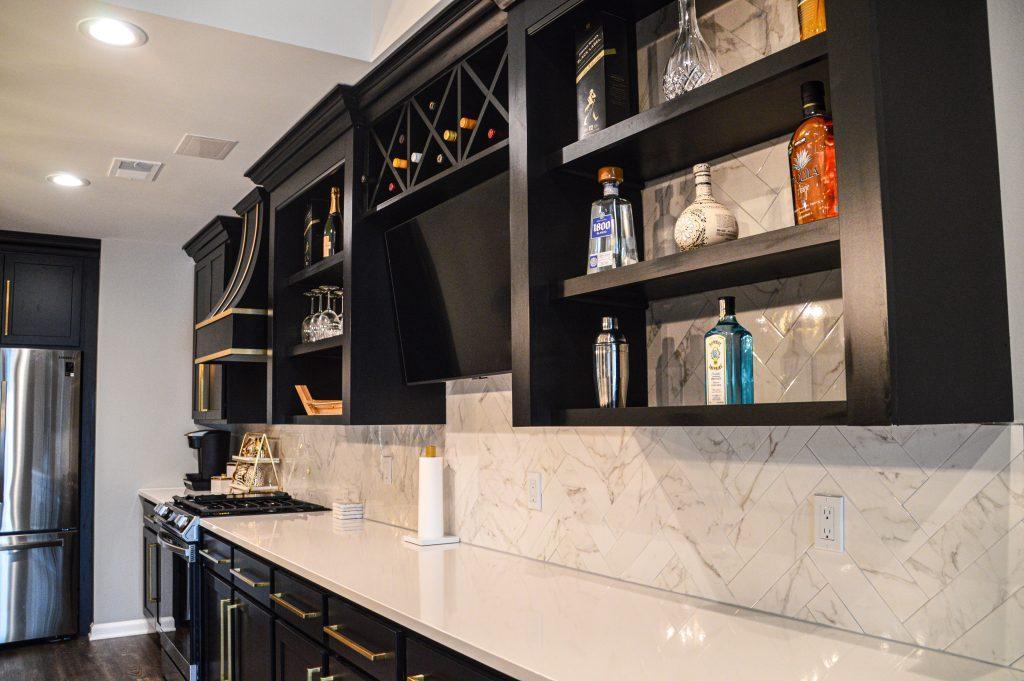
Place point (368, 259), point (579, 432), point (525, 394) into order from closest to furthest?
point (525, 394) → point (579, 432) → point (368, 259)

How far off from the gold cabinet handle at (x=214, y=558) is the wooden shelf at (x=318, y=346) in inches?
37.1

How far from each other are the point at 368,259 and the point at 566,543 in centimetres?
138

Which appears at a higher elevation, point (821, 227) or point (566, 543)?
point (821, 227)

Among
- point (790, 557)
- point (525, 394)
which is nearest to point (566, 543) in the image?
point (525, 394)

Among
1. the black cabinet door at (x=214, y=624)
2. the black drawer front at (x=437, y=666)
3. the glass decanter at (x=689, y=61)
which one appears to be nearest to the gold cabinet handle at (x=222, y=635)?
the black cabinet door at (x=214, y=624)

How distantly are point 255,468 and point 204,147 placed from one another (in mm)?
1871

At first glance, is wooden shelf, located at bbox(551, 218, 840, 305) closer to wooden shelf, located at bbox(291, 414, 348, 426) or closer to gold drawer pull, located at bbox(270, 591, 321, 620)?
gold drawer pull, located at bbox(270, 591, 321, 620)

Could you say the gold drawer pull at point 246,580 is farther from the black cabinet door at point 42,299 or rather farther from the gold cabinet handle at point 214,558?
the black cabinet door at point 42,299

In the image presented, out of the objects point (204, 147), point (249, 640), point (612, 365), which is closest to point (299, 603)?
point (249, 640)

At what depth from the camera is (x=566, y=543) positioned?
225 cm

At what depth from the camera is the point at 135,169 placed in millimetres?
3822

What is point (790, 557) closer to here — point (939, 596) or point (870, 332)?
point (939, 596)

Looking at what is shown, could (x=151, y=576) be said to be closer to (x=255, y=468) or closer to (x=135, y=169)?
(x=255, y=468)

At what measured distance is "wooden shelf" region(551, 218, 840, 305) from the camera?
4.27 ft
